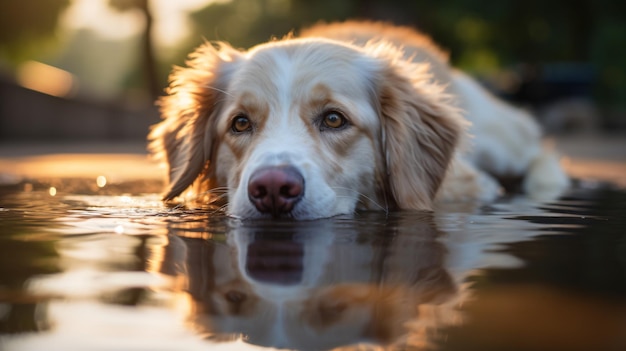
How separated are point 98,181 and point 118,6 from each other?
20.3 m

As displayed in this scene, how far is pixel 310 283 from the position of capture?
2363 mm

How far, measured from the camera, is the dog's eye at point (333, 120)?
4.80m

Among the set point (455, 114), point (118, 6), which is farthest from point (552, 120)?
point (455, 114)

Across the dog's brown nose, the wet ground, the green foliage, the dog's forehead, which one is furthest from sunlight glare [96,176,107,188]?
the green foliage

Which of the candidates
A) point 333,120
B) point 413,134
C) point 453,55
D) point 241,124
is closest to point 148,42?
point 453,55

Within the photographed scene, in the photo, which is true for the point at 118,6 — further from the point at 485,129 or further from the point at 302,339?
the point at 302,339

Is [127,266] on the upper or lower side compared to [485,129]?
lower

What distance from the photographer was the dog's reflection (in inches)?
71.5

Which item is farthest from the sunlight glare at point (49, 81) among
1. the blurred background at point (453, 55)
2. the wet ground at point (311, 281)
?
the wet ground at point (311, 281)

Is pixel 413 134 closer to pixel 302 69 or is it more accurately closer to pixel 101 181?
pixel 302 69

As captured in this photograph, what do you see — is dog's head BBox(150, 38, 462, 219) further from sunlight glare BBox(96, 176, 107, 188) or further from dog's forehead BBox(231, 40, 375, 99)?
sunlight glare BBox(96, 176, 107, 188)

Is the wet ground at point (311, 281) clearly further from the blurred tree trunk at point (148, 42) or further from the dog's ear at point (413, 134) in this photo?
the blurred tree trunk at point (148, 42)

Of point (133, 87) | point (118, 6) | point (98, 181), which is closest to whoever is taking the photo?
point (98, 181)

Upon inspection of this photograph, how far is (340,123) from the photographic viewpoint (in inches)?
191
